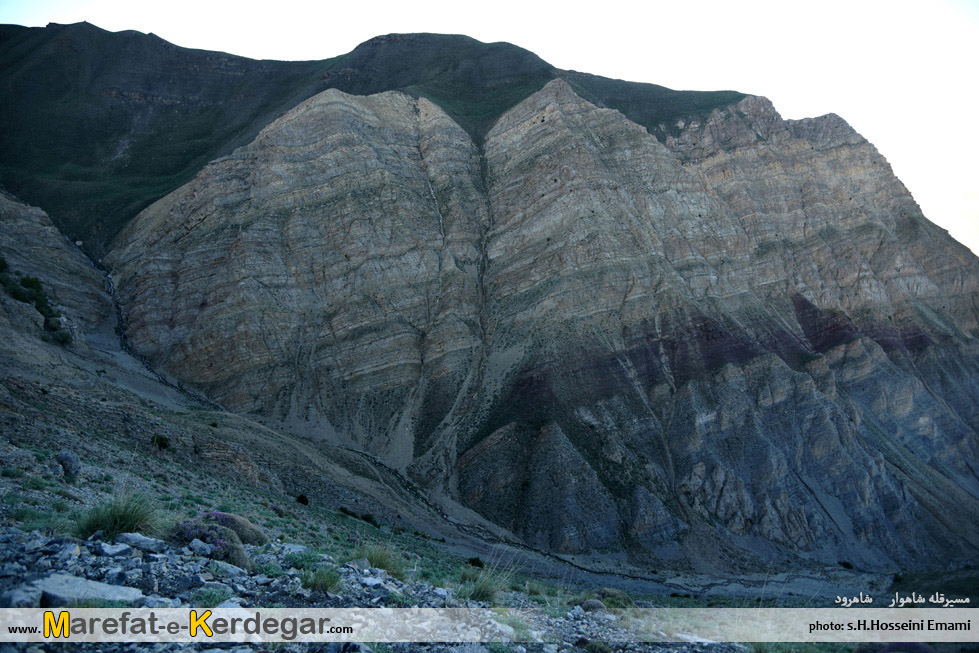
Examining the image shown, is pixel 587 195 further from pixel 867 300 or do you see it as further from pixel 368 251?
pixel 867 300

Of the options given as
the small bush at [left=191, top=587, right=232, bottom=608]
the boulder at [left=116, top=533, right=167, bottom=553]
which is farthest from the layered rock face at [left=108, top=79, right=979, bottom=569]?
the small bush at [left=191, top=587, right=232, bottom=608]

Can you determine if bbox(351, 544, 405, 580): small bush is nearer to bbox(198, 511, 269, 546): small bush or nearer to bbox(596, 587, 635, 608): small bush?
bbox(198, 511, 269, 546): small bush

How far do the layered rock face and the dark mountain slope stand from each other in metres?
11.5

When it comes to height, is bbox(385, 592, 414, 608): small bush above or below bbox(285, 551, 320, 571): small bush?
below

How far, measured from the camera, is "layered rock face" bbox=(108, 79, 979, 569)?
157ft

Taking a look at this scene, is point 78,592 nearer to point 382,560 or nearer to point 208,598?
point 208,598

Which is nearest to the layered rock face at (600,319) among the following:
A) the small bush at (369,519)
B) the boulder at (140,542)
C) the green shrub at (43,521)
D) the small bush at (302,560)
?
the small bush at (369,519)

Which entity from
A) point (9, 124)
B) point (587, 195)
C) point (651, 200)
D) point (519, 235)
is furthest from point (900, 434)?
point (9, 124)

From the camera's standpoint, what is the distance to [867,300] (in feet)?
224

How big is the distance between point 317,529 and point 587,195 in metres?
54.7

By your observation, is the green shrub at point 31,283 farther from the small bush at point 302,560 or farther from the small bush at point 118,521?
the small bush at point 302,560

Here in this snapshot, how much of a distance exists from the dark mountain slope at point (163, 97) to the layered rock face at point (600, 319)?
37.8ft

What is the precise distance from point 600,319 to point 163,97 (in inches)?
4402

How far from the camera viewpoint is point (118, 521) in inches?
370
